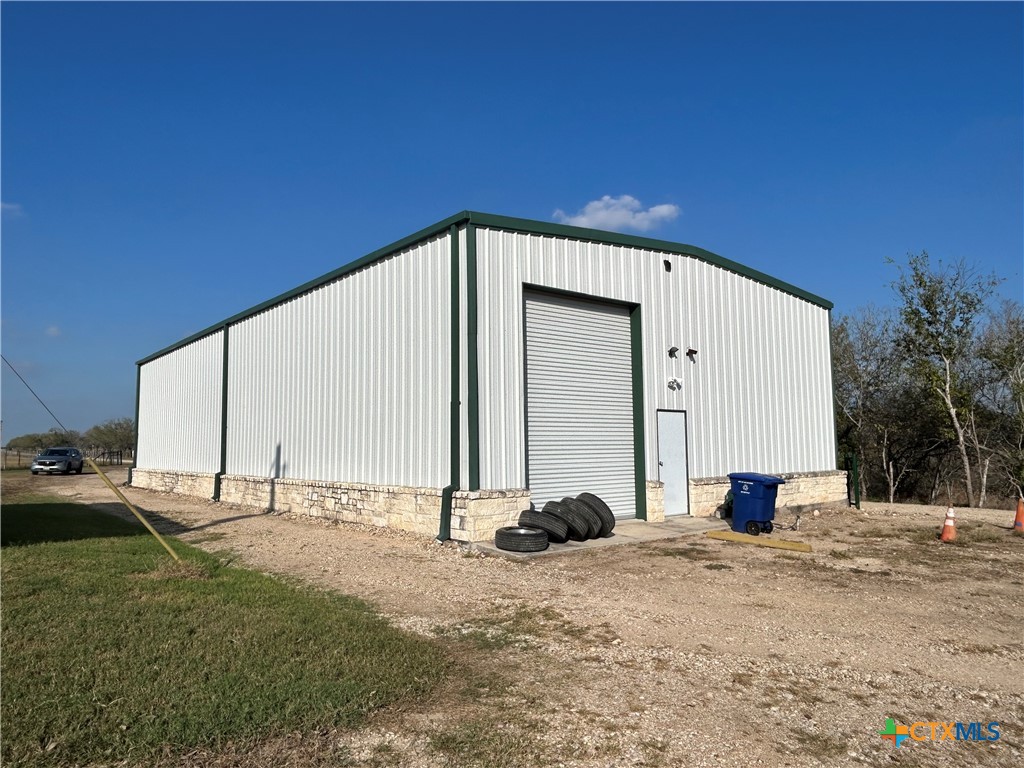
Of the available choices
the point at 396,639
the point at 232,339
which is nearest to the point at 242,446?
the point at 232,339

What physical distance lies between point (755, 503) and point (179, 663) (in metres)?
10.9

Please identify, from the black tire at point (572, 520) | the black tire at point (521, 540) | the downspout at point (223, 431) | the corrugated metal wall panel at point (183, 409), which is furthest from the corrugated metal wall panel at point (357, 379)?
the corrugated metal wall panel at point (183, 409)

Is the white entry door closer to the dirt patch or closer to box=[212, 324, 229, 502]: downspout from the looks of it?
the dirt patch

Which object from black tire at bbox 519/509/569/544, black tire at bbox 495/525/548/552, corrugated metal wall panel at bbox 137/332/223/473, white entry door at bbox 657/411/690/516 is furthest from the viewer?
corrugated metal wall panel at bbox 137/332/223/473

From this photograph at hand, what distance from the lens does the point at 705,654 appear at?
19.0ft

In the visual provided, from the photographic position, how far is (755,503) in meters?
13.2

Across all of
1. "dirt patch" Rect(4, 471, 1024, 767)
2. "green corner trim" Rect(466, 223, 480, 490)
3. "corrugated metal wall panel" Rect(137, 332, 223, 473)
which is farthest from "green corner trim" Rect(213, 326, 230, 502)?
"green corner trim" Rect(466, 223, 480, 490)

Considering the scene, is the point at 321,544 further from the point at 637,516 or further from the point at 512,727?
the point at 512,727

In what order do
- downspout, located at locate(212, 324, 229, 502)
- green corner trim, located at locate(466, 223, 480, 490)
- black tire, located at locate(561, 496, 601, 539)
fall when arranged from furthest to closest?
downspout, located at locate(212, 324, 229, 502) → black tire, located at locate(561, 496, 601, 539) → green corner trim, located at locate(466, 223, 480, 490)

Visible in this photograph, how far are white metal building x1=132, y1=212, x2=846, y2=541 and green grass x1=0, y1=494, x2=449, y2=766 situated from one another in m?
4.93

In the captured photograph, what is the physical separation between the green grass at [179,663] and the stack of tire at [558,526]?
3.70 meters

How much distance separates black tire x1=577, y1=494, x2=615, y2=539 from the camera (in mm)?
12117

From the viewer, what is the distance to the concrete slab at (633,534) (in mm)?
10795

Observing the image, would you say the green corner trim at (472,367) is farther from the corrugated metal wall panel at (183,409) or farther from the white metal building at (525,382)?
the corrugated metal wall panel at (183,409)
